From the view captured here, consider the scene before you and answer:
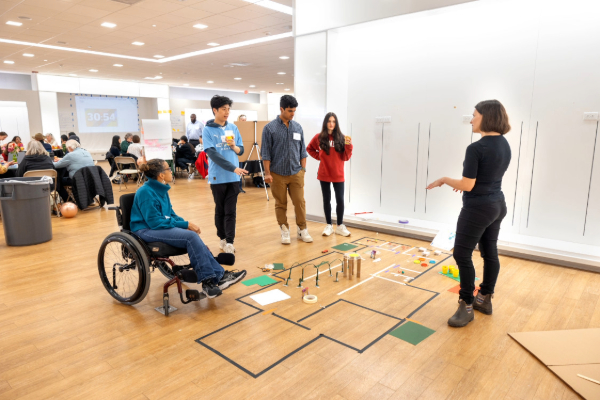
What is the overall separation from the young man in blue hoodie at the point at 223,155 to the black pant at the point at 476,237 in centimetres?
210

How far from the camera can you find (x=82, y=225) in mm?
5727

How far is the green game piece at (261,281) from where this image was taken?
3461 mm

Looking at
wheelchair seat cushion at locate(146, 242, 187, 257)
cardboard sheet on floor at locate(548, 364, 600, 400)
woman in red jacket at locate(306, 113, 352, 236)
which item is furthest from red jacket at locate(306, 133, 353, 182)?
cardboard sheet on floor at locate(548, 364, 600, 400)

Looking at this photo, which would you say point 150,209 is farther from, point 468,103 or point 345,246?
point 468,103

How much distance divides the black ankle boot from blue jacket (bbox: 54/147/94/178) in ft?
20.1

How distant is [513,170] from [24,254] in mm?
5630

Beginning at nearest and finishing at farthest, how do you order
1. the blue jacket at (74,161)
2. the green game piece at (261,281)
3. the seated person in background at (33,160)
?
the green game piece at (261,281) → the seated person in background at (33,160) → the blue jacket at (74,161)

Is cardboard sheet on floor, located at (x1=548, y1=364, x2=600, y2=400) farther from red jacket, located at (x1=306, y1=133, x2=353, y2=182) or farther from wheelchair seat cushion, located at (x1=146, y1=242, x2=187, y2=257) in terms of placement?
red jacket, located at (x1=306, y1=133, x2=353, y2=182)

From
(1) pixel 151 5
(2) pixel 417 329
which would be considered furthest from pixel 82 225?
(2) pixel 417 329

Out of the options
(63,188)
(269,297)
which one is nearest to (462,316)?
(269,297)

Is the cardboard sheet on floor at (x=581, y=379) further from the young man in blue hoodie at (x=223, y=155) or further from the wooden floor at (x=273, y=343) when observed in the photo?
the young man in blue hoodie at (x=223, y=155)

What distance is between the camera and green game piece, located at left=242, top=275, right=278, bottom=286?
3461mm

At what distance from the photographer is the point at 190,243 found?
2770mm

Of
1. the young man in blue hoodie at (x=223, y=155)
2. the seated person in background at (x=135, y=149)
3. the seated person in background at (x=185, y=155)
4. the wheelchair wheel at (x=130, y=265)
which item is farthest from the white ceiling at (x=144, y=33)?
the wheelchair wheel at (x=130, y=265)
